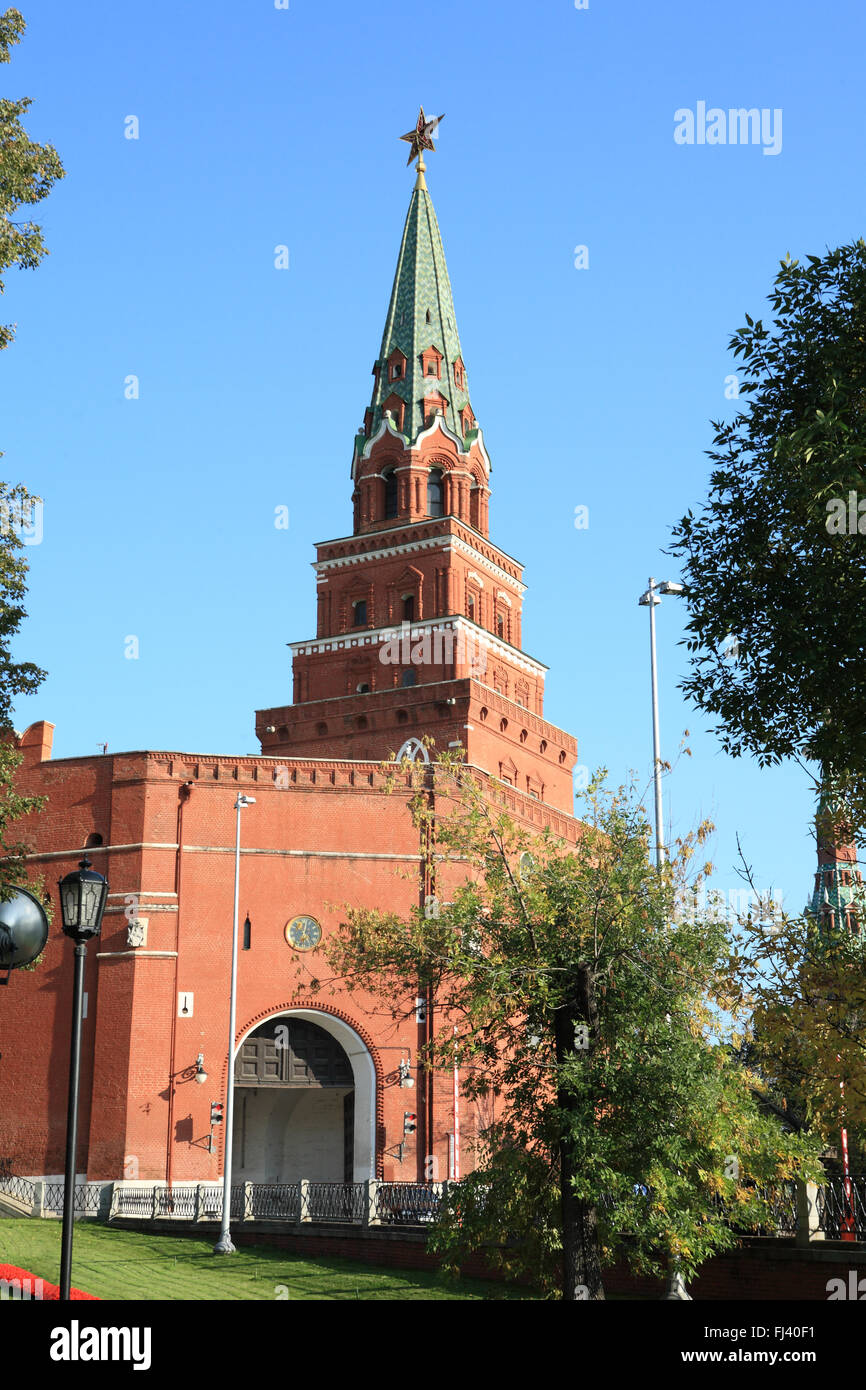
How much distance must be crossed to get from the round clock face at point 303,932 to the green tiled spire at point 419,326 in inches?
900

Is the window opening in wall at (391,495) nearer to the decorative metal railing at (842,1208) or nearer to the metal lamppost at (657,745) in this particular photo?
the metal lamppost at (657,745)

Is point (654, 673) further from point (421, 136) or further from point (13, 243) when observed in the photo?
point (421, 136)

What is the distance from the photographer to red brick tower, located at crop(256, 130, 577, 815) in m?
48.9

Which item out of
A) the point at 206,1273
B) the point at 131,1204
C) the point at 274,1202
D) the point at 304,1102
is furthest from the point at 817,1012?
the point at 304,1102

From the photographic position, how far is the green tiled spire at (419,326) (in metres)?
55.1

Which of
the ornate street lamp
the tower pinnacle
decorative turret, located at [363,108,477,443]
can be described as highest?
the tower pinnacle

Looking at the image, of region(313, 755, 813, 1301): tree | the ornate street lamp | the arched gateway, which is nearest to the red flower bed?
region(313, 755, 813, 1301): tree

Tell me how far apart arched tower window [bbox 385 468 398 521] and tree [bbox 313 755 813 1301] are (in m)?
35.6

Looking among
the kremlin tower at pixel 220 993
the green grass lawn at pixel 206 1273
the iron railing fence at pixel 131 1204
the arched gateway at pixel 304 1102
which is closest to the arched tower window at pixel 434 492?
the kremlin tower at pixel 220 993

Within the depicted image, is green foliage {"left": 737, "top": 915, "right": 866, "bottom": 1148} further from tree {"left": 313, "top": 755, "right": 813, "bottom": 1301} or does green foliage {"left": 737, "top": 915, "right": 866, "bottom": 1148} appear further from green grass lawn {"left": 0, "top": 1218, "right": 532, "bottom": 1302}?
green grass lawn {"left": 0, "top": 1218, "right": 532, "bottom": 1302}

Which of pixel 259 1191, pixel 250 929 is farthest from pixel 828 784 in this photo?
pixel 250 929

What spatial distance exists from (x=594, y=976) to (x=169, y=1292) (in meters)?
9.15

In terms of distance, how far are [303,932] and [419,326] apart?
27.7 m
